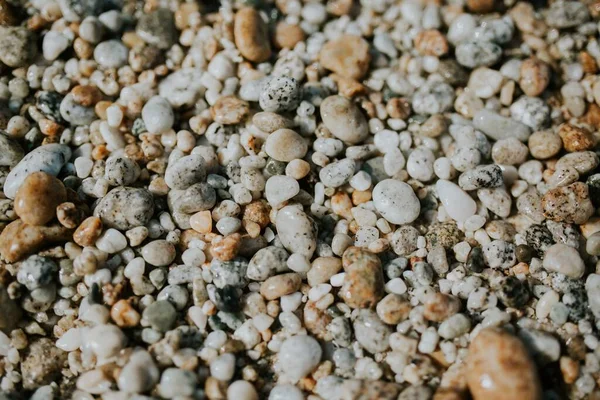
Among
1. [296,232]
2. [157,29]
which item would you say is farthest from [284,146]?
[157,29]

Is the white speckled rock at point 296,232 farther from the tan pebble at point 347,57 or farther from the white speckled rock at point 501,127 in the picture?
the white speckled rock at point 501,127

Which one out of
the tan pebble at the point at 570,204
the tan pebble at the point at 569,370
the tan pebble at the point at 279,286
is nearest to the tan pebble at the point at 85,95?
the tan pebble at the point at 279,286

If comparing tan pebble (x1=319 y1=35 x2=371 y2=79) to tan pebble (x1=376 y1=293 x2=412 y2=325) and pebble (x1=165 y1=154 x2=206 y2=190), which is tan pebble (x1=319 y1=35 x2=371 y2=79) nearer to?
pebble (x1=165 y1=154 x2=206 y2=190)

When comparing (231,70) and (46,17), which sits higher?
(46,17)

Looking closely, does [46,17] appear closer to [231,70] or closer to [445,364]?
[231,70]

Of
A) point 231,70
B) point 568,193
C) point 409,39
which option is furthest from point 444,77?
point 231,70

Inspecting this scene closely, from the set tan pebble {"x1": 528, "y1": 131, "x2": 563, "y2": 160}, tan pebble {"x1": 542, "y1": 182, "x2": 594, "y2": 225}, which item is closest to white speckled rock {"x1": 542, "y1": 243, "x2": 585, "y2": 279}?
tan pebble {"x1": 542, "y1": 182, "x2": 594, "y2": 225}
